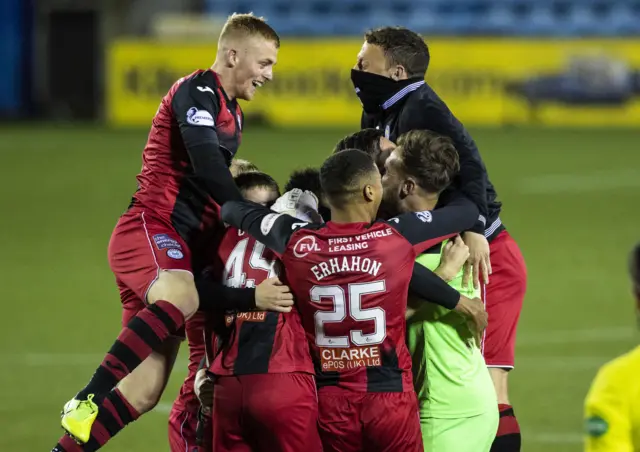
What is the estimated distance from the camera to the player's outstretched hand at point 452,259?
180 inches

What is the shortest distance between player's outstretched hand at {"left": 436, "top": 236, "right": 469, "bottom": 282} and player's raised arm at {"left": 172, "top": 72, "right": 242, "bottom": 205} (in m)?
0.81

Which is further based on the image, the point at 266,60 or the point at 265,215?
the point at 266,60

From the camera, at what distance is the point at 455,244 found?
466 cm

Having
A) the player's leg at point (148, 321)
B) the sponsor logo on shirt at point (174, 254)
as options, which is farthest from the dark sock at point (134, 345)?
the sponsor logo on shirt at point (174, 254)

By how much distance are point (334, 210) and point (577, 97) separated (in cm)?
1996

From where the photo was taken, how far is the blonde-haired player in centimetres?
303

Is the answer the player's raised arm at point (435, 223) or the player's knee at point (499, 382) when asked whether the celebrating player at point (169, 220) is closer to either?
the player's raised arm at point (435, 223)

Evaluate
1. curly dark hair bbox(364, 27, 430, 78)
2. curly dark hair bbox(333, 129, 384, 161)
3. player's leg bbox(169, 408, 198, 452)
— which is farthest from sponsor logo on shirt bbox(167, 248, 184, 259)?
curly dark hair bbox(364, 27, 430, 78)

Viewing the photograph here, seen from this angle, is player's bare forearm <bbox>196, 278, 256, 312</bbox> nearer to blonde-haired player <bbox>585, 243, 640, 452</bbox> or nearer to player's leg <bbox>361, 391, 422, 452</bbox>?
player's leg <bbox>361, 391, 422, 452</bbox>

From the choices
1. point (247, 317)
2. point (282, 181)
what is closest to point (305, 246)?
point (247, 317)

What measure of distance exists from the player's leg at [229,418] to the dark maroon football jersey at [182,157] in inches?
40.5

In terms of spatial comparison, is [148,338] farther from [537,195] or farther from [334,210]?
[537,195]

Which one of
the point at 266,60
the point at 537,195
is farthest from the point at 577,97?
the point at 266,60

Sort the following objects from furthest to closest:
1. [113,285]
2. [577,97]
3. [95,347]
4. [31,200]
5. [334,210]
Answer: [577,97] → [31,200] → [113,285] → [95,347] → [334,210]
